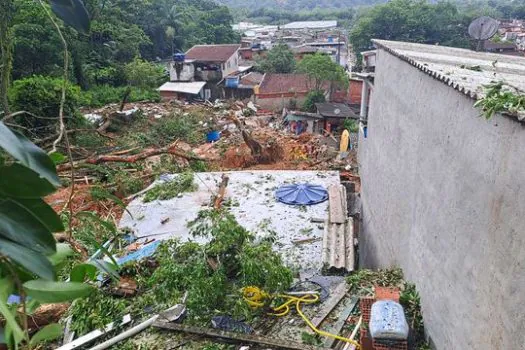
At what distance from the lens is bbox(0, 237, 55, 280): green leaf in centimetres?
52

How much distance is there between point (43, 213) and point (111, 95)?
981 inches

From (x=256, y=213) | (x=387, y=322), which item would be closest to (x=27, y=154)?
(x=387, y=322)

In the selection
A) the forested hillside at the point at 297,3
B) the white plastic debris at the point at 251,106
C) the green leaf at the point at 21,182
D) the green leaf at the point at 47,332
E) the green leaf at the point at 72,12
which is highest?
the forested hillside at the point at 297,3

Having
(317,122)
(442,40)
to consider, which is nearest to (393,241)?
(317,122)

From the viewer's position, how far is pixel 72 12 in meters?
0.67

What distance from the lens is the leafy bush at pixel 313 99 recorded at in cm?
2452

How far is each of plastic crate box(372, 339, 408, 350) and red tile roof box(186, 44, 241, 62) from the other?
28.0m

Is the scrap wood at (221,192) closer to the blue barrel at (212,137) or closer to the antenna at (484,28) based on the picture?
the antenna at (484,28)

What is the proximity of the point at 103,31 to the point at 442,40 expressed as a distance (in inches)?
1164

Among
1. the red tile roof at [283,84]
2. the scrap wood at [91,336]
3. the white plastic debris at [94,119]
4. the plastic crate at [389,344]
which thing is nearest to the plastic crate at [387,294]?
the plastic crate at [389,344]

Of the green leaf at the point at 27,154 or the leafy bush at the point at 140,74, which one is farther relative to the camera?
the leafy bush at the point at 140,74

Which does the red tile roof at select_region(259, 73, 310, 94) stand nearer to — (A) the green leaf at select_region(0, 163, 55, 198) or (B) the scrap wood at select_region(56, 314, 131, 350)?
(B) the scrap wood at select_region(56, 314, 131, 350)

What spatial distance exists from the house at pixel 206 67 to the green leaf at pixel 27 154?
2856cm

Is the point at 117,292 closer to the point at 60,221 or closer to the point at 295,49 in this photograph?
the point at 60,221
